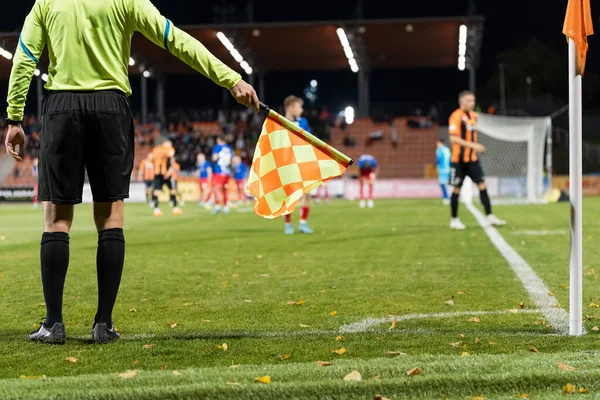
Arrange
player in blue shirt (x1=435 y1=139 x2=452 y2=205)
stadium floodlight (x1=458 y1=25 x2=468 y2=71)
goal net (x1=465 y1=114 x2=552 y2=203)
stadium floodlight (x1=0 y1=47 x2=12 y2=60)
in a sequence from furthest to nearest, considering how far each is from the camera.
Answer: stadium floodlight (x1=0 y1=47 x2=12 y2=60), stadium floodlight (x1=458 y1=25 x2=468 y2=71), goal net (x1=465 y1=114 x2=552 y2=203), player in blue shirt (x1=435 y1=139 x2=452 y2=205)

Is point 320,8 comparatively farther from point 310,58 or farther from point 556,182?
point 556,182

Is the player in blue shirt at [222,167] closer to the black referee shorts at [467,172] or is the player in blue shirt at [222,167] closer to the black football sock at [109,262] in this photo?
the black referee shorts at [467,172]

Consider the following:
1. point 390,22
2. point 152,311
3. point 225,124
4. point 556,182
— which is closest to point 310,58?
point 225,124

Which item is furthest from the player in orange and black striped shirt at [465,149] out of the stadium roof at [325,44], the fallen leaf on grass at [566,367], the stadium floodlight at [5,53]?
the stadium floodlight at [5,53]

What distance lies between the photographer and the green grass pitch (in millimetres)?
3145

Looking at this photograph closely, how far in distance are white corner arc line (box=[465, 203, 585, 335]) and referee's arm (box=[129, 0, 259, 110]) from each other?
200 centimetres

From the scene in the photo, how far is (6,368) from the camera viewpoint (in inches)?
145

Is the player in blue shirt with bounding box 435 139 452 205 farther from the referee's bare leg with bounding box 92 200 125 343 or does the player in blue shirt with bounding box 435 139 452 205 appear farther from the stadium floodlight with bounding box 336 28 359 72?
the referee's bare leg with bounding box 92 200 125 343

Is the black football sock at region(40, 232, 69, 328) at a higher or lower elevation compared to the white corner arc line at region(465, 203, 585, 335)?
higher

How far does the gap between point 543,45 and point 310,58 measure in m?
42.2

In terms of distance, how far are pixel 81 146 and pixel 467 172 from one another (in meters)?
9.52

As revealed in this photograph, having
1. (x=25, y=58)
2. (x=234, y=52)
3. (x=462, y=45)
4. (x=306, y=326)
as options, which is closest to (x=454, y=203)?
(x=306, y=326)

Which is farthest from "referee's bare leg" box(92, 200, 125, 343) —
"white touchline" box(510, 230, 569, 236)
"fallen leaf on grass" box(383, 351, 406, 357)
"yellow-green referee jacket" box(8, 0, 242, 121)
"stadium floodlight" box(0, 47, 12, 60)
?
"stadium floodlight" box(0, 47, 12, 60)

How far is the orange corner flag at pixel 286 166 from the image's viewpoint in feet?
15.5
